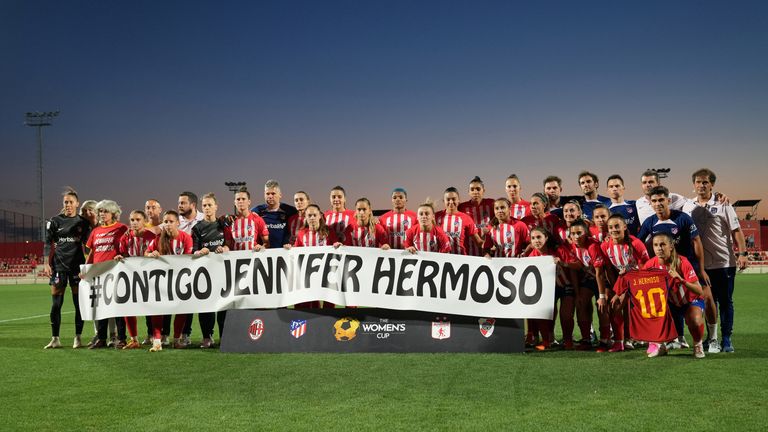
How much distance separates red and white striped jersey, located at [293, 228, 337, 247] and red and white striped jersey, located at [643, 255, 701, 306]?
388 cm

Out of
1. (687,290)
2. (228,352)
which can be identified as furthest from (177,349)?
(687,290)

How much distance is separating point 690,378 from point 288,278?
448 cm

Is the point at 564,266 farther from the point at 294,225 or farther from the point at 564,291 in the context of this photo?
the point at 294,225

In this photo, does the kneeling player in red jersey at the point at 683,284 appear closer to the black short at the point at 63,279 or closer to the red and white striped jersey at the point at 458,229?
the red and white striped jersey at the point at 458,229

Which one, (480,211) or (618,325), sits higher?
(480,211)

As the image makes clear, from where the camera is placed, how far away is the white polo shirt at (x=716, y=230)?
6977 millimetres

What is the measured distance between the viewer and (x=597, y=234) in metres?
7.23

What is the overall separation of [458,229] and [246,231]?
278cm

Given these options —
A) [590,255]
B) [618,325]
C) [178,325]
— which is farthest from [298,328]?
[618,325]

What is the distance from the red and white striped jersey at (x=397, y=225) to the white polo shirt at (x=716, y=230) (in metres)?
3.56

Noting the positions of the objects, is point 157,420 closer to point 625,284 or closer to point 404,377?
point 404,377

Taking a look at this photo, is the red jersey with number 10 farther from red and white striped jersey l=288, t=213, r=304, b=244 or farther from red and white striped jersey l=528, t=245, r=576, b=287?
red and white striped jersey l=288, t=213, r=304, b=244

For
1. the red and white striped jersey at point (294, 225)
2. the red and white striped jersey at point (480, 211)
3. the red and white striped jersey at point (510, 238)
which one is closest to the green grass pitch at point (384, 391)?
the red and white striped jersey at point (510, 238)

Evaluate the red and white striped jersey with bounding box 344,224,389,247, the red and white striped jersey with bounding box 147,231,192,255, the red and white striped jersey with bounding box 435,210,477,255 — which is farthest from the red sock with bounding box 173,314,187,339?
the red and white striped jersey with bounding box 435,210,477,255
